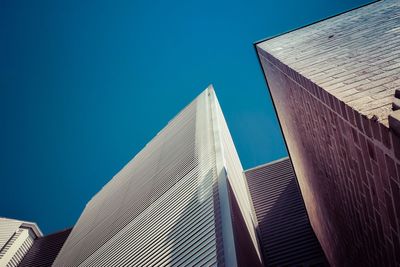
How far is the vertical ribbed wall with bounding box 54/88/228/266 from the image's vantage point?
4.32m

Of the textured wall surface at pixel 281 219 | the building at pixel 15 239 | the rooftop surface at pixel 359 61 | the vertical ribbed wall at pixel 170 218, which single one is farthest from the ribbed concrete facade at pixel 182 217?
the building at pixel 15 239

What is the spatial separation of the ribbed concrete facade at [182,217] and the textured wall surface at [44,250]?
17.8 ft

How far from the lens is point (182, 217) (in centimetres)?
517

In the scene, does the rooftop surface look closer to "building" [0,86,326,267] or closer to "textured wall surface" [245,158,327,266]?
"building" [0,86,326,267]

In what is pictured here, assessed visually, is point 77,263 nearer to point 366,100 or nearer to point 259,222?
point 259,222

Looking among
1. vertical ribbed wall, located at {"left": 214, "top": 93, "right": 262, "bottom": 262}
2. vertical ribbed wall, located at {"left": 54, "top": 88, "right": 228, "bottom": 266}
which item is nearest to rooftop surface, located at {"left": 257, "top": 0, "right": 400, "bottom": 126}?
vertical ribbed wall, located at {"left": 54, "top": 88, "right": 228, "bottom": 266}

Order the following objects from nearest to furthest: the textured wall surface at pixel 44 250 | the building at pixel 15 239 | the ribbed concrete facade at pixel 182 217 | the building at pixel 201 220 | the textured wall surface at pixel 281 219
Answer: the ribbed concrete facade at pixel 182 217 → the building at pixel 201 220 → the textured wall surface at pixel 281 219 → the building at pixel 15 239 → the textured wall surface at pixel 44 250

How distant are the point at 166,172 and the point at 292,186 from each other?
5.74 m

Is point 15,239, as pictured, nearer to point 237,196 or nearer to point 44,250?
point 44,250

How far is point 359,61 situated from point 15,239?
1619 cm

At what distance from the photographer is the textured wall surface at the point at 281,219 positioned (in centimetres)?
876

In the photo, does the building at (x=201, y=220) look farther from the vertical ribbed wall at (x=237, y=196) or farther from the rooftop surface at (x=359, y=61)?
the rooftop surface at (x=359, y=61)

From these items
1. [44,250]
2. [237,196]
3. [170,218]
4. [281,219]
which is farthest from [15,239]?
[170,218]

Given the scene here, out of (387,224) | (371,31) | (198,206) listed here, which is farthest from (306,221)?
(387,224)
